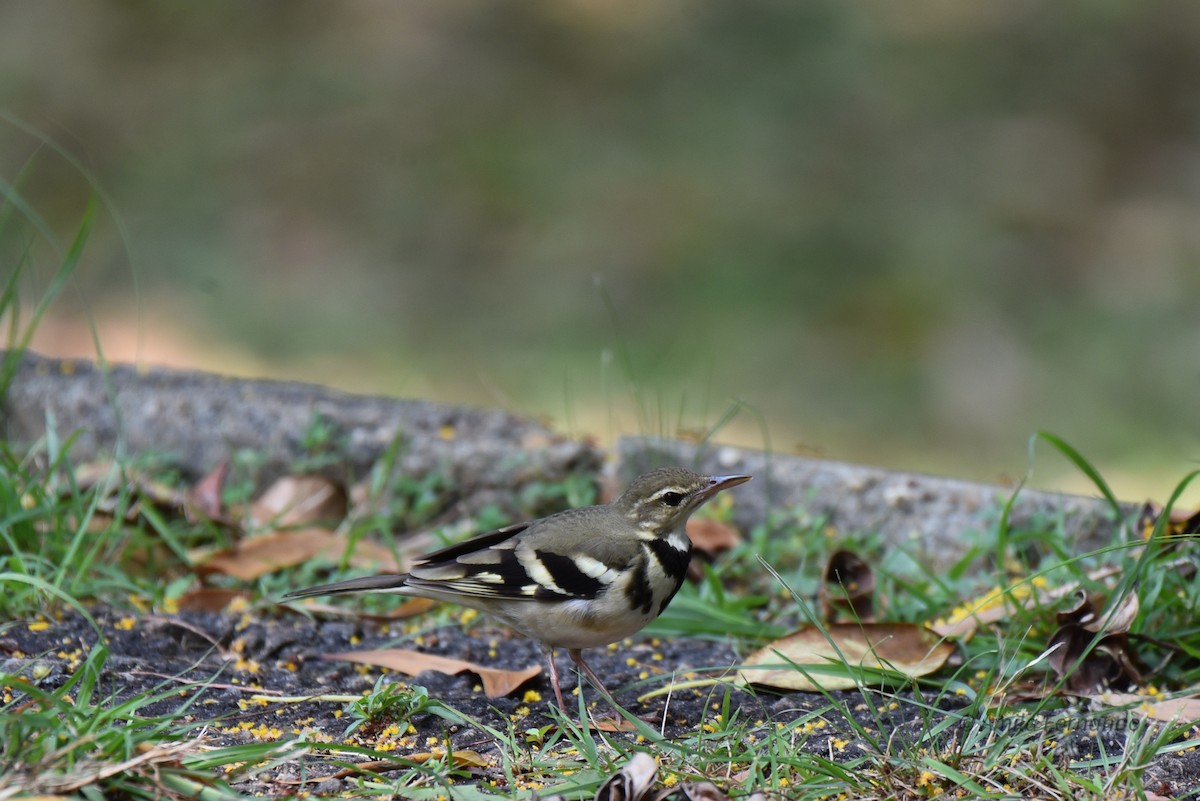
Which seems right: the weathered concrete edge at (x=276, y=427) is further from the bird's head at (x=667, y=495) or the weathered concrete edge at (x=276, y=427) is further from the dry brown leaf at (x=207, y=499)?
the bird's head at (x=667, y=495)

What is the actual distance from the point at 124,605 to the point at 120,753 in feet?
5.80

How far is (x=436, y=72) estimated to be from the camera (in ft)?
36.9

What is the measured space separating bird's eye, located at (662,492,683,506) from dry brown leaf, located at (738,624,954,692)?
547 mm

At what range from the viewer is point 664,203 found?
10.3 metres

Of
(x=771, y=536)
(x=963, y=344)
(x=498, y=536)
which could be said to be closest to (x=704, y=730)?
(x=498, y=536)

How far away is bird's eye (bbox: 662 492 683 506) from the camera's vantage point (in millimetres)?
4148

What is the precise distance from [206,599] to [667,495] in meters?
1.72

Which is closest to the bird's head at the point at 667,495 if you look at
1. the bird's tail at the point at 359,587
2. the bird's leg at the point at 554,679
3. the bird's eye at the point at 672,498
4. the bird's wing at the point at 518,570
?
the bird's eye at the point at 672,498

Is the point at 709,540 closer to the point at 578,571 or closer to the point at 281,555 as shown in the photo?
the point at 578,571

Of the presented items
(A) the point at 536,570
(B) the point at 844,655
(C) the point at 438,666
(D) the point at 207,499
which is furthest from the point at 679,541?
(D) the point at 207,499

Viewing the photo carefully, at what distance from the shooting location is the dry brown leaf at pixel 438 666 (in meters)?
3.89

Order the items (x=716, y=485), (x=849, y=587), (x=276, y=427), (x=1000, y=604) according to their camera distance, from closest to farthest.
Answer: (x=716, y=485) < (x=1000, y=604) < (x=849, y=587) < (x=276, y=427)

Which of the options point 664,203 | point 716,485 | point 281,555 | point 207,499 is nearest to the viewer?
point 716,485

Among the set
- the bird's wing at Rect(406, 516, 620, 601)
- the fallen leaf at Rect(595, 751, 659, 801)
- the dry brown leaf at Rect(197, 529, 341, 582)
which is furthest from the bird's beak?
the dry brown leaf at Rect(197, 529, 341, 582)
